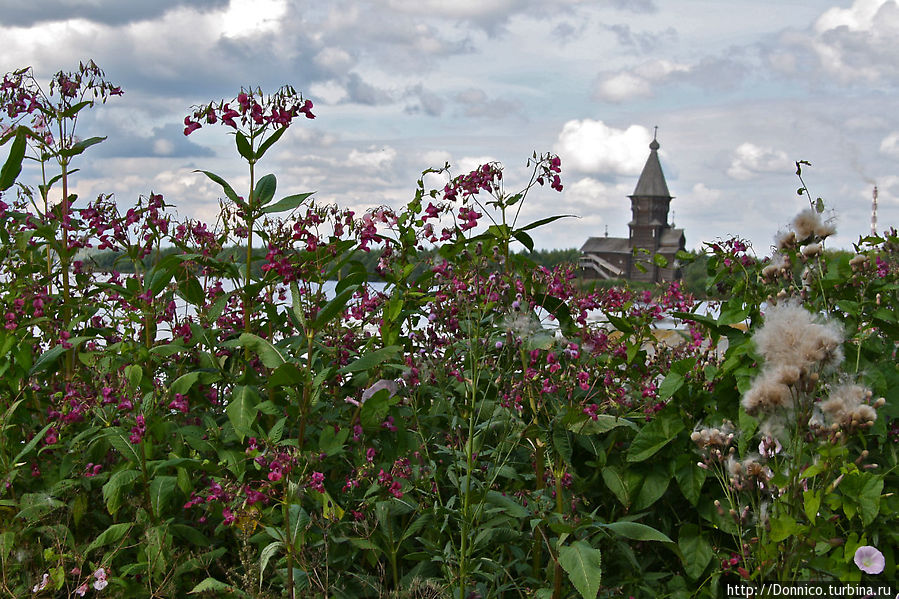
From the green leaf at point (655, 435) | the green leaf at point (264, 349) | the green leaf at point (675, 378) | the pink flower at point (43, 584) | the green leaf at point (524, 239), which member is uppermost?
the green leaf at point (524, 239)

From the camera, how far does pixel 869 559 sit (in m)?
2.64

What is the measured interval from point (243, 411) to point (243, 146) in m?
0.97

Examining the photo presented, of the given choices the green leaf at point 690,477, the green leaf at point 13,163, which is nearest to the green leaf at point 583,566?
the green leaf at point 690,477

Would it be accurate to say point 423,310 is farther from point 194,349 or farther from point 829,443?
point 829,443

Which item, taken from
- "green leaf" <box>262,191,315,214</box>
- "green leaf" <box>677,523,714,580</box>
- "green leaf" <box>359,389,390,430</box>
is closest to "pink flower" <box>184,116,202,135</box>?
"green leaf" <box>262,191,315,214</box>

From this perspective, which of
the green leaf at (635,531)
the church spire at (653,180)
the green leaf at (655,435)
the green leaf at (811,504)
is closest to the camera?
the green leaf at (811,504)

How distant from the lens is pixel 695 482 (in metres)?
3.10

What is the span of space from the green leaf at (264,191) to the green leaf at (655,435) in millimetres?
1667

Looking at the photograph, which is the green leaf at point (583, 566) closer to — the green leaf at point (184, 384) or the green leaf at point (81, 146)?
the green leaf at point (184, 384)

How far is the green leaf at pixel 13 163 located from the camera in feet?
11.5

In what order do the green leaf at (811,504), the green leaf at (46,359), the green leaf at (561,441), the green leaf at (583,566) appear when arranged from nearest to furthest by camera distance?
the green leaf at (811,504)
the green leaf at (583,566)
the green leaf at (561,441)
the green leaf at (46,359)

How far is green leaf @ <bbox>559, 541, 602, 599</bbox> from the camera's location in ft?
7.57

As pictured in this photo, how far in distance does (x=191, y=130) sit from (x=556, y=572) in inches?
81.3

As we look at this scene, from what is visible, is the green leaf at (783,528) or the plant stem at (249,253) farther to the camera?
the plant stem at (249,253)
